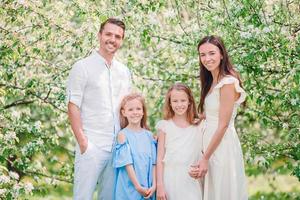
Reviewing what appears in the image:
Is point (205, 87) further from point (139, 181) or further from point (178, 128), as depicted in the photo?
point (139, 181)

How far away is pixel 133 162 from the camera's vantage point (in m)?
5.00

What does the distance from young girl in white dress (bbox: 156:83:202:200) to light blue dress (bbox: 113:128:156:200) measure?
0.24ft

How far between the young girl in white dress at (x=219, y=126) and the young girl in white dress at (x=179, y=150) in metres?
0.09

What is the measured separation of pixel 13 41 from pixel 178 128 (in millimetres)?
1830

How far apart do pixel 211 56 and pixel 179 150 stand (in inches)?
28.2

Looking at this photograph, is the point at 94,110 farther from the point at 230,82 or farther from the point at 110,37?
the point at 230,82

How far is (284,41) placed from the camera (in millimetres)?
5582

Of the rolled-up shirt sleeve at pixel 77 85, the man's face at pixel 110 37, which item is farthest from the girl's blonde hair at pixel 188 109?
the rolled-up shirt sleeve at pixel 77 85

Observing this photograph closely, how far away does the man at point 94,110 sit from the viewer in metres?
4.95

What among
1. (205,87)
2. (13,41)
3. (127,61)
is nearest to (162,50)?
(127,61)

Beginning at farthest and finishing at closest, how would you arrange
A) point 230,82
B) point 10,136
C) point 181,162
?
point 10,136, point 181,162, point 230,82

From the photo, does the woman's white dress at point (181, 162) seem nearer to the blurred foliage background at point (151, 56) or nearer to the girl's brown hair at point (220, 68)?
the girl's brown hair at point (220, 68)

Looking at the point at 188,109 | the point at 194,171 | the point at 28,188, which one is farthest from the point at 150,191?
the point at 28,188

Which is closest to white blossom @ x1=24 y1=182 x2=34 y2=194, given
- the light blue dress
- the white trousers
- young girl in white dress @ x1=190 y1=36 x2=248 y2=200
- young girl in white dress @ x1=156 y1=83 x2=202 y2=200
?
the white trousers
